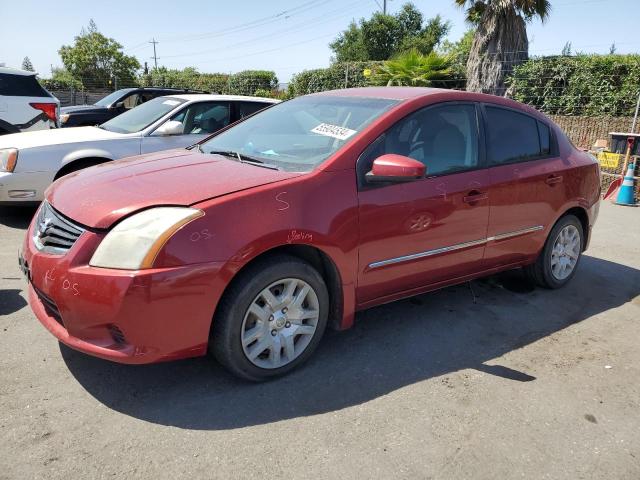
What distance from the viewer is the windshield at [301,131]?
3.28m

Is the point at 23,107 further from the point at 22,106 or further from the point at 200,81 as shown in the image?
the point at 200,81

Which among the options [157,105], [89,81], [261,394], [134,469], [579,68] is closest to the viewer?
[134,469]

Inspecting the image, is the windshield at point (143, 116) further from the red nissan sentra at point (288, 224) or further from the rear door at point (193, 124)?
the red nissan sentra at point (288, 224)

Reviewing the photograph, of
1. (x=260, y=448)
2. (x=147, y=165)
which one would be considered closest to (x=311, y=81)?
(x=147, y=165)

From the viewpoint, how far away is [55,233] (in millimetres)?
2779

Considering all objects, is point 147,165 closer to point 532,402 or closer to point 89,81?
point 532,402

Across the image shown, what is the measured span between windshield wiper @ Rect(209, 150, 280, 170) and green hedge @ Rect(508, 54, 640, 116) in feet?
33.1

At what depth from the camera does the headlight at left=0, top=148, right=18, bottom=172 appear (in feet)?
18.2

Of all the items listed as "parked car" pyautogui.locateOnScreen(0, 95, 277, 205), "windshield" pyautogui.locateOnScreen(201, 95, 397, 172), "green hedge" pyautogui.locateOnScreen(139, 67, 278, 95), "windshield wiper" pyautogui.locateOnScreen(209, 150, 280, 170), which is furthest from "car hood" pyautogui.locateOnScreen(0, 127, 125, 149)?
"green hedge" pyautogui.locateOnScreen(139, 67, 278, 95)

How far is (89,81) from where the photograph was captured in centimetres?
5512

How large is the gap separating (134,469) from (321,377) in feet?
3.77

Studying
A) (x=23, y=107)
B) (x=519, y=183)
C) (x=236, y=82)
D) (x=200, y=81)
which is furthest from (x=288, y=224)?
(x=200, y=81)

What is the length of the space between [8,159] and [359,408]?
15.7 feet

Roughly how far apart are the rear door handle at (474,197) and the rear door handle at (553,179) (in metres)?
0.82
